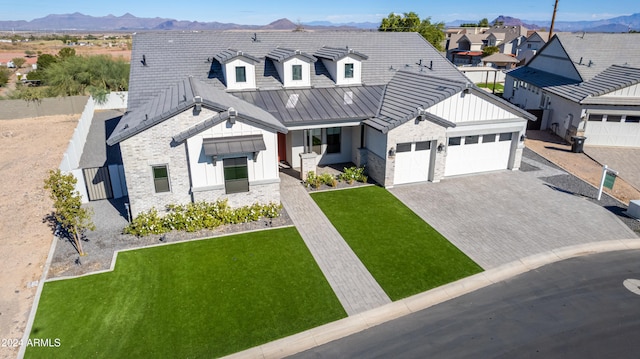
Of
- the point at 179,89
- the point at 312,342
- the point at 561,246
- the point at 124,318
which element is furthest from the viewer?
the point at 179,89

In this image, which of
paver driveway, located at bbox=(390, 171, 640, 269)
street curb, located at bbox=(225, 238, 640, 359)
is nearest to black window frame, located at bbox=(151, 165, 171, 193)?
street curb, located at bbox=(225, 238, 640, 359)

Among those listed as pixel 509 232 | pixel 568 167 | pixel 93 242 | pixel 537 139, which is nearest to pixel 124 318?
pixel 93 242

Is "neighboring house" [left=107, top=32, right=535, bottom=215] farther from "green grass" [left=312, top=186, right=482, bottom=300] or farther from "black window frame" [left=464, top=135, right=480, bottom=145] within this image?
"green grass" [left=312, top=186, right=482, bottom=300]

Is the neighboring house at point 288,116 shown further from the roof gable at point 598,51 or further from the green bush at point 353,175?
the roof gable at point 598,51

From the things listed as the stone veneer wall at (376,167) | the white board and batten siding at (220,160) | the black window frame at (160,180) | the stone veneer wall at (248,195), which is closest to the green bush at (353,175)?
the stone veneer wall at (376,167)

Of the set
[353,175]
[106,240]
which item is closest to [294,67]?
[353,175]

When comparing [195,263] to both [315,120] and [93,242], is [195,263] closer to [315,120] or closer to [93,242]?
[93,242]

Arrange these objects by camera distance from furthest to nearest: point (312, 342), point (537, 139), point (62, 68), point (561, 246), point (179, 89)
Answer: point (62, 68) → point (537, 139) → point (179, 89) → point (561, 246) → point (312, 342)
